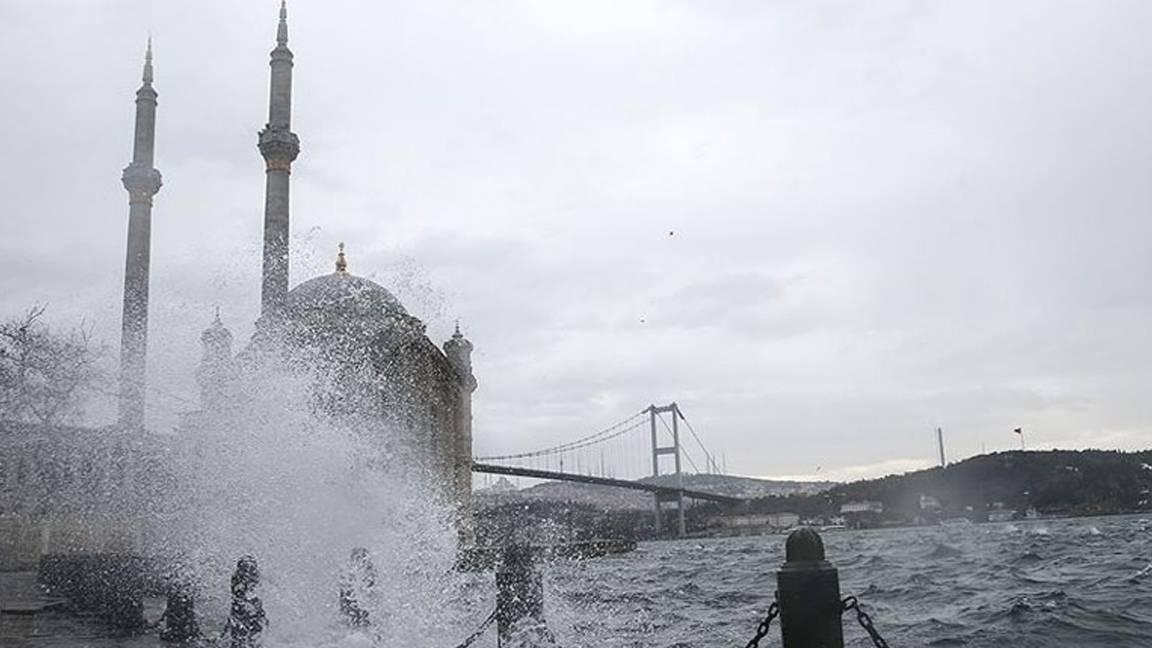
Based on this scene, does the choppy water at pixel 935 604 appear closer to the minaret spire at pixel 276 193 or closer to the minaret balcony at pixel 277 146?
the minaret spire at pixel 276 193

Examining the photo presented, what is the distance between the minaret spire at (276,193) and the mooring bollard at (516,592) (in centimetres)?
1941

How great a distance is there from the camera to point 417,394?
30547mm

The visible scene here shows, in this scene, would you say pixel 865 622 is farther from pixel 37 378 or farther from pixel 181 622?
pixel 37 378

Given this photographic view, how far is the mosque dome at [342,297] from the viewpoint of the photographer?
92.9 ft

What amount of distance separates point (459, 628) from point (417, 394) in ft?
66.1

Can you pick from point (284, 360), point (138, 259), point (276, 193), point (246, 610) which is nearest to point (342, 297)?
point (276, 193)

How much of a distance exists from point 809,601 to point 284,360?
15388 mm

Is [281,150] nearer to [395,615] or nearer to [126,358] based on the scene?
[126,358]

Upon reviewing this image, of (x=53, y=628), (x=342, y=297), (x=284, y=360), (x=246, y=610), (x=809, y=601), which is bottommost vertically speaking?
(x=53, y=628)

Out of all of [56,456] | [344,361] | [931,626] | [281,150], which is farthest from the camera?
[344,361]

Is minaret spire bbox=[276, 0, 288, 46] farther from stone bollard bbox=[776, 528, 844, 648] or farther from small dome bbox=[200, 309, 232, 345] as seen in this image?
stone bollard bbox=[776, 528, 844, 648]

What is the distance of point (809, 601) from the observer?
175 inches

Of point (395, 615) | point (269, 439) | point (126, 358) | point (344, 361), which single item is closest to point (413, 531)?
point (269, 439)

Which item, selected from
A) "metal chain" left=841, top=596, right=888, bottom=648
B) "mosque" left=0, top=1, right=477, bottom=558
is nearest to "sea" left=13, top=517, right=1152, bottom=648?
"metal chain" left=841, top=596, right=888, bottom=648
